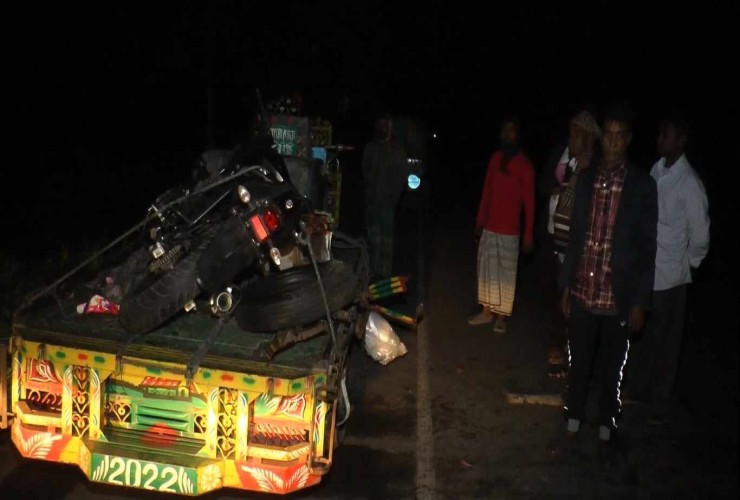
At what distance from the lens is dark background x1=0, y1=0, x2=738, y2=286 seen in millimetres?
16375

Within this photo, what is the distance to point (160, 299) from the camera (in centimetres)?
552

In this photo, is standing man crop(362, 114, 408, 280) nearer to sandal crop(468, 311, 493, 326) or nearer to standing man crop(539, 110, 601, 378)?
sandal crop(468, 311, 493, 326)

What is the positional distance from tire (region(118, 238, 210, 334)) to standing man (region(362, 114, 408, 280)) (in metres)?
5.13

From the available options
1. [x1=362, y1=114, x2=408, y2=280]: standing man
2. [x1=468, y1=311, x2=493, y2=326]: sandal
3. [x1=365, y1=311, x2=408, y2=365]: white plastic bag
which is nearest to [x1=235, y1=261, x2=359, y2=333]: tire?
[x1=365, y1=311, x2=408, y2=365]: white plastic bag

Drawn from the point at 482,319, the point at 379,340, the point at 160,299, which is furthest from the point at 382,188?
the point at 160,299

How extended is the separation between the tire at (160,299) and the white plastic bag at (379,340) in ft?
8.79

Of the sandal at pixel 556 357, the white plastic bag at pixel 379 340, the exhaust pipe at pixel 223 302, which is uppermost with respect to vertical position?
the exhaust pipe at pixel 223 302

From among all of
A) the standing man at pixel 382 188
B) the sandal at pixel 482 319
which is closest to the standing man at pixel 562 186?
the sandal at pixel 482 319

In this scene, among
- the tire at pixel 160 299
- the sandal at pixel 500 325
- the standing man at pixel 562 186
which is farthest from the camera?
the sandal at pixel 500 325

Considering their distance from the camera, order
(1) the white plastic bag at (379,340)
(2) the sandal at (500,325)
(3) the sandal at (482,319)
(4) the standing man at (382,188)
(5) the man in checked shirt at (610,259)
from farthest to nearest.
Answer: (4) the standing man at (382,188) → (3) the sandal at (482,319) → (2) the sandal at (500,325) → (1) the white plastic bag at (379,340) → (5) the man in checked shirt at (610,259)

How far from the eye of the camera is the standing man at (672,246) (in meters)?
7.05

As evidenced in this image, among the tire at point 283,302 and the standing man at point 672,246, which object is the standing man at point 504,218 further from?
the tire at point 283,302

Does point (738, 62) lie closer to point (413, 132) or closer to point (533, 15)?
point (413, 132)

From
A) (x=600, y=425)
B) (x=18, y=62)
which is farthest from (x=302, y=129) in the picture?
(x=18, y=62)
